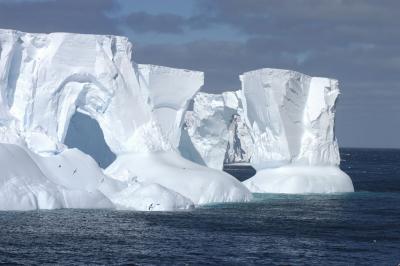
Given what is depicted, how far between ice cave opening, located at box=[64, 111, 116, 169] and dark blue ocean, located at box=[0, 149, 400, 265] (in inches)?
422

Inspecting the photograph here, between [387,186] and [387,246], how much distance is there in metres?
33.1

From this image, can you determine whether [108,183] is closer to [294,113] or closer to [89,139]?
[89,139]

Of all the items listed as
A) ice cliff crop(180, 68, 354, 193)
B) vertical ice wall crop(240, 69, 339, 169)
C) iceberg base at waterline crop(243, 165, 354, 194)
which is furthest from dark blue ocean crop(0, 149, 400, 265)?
vertical ice wall crop(240, 69, 339, 169)

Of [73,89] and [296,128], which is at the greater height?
[73,89]

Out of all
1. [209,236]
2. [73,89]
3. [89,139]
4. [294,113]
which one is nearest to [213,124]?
[294,113]

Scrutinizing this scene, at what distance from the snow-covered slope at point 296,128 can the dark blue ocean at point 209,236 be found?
9432 mm

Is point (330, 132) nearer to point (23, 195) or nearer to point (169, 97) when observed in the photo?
point (169, 97)

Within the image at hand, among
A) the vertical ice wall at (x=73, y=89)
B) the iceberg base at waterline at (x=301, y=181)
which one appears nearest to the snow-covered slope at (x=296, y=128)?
the iceberg base at waterline at (x=301, y=181)

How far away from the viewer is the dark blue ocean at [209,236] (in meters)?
26.1

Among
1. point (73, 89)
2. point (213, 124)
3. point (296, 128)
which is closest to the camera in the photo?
point (73, 89)

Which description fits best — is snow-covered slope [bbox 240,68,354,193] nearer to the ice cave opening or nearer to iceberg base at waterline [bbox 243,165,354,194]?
iceberg base at waterline [bbox 243,165,354,194]

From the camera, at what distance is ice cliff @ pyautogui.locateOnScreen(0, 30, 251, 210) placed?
41.1 metres

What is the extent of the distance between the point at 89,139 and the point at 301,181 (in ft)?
43.0

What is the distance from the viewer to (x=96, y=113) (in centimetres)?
4659
